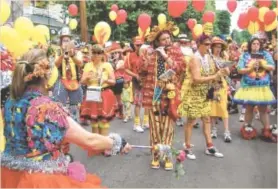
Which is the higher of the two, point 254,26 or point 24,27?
point 254,26

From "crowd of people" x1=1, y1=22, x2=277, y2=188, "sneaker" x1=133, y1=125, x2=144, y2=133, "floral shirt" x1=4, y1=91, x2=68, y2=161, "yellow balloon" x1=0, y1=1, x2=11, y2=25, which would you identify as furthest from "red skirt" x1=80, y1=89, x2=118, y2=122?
"floral shirt" x1=4, y1=91, x2=68, y2=161

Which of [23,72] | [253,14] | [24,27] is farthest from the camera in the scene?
[253,14]

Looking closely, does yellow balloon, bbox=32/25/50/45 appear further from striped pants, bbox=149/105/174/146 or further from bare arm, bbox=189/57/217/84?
bare arm, bbox=189/57/217/84

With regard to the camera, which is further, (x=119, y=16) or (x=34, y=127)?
(x=119, y=16)

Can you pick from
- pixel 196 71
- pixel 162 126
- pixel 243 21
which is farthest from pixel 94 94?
pixel 243 21

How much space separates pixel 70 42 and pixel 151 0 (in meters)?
19.1

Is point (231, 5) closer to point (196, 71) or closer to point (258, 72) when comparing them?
point (258, 72)

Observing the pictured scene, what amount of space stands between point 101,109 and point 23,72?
3.87m

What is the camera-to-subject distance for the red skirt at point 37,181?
8.74 ft

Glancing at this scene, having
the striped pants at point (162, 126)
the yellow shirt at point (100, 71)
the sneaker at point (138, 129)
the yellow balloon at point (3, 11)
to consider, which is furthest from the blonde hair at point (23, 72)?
the sneaker at point (138, 129)

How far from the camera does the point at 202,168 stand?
6074 mm

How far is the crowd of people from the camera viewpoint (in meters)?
2.73

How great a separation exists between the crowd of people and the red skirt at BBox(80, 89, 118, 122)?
1 cm

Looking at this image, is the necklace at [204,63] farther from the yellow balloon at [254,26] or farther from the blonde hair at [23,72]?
the yellow balloon at [254,26]
